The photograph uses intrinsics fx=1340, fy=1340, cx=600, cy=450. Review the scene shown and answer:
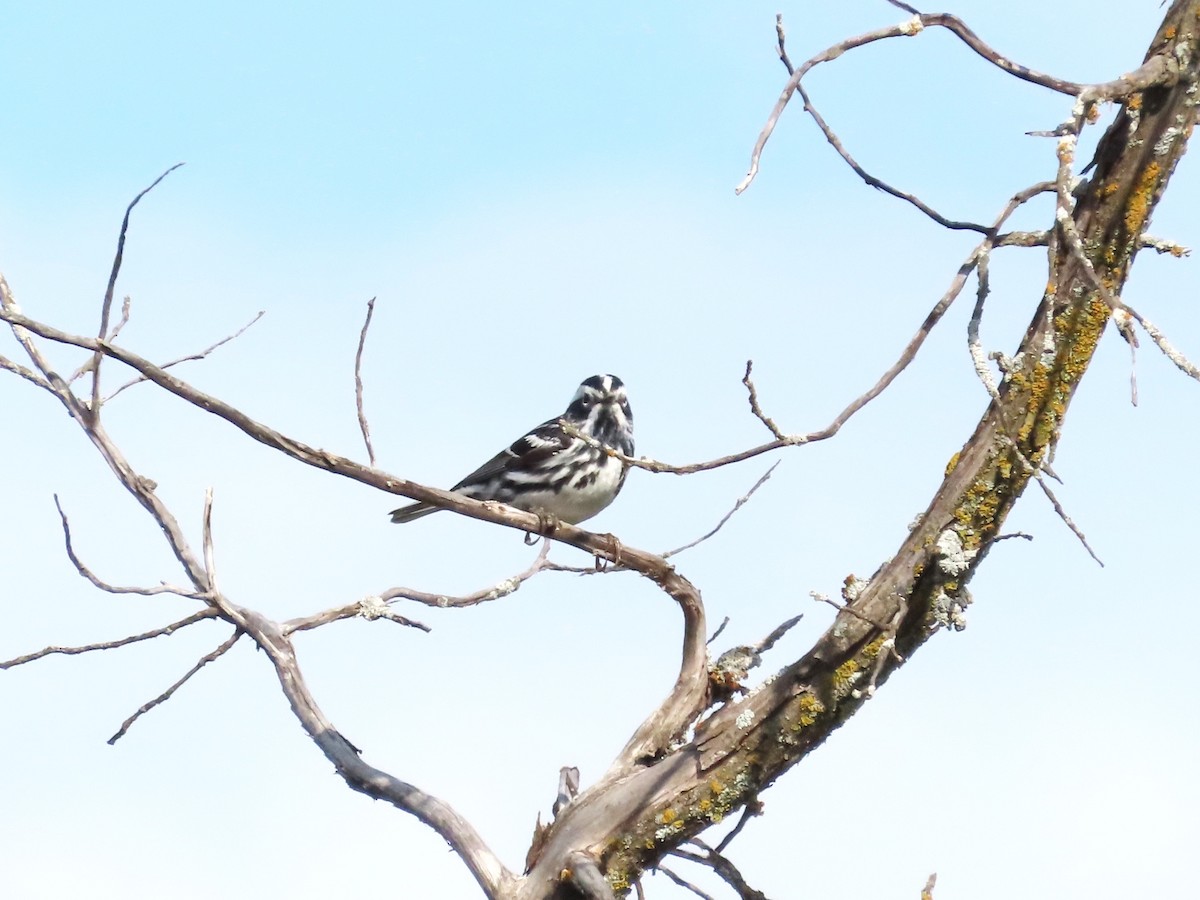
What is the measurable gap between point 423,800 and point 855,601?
6.11 feet

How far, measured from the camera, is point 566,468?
8.63m

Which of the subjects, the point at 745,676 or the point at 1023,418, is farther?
the point at 745,676

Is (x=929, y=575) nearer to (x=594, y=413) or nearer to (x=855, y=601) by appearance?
(x=855, y=601)

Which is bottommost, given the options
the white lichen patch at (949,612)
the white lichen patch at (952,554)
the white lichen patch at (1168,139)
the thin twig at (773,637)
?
the white lichen patch at (949,612)

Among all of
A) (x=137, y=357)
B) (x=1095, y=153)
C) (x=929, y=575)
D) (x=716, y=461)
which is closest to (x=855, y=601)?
(x=929, y=575)

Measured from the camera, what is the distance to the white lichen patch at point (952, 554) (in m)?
4.29

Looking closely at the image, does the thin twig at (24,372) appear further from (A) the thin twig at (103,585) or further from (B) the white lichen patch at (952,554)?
(B) the white lichen patch at (952,554)

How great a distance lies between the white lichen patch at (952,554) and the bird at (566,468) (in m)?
3.77

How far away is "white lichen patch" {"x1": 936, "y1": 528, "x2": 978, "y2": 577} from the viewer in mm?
4289

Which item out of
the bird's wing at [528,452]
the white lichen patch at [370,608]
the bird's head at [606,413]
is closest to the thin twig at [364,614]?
the white lichen patch at [370,608]

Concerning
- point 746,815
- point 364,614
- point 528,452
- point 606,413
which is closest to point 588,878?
point 746,815

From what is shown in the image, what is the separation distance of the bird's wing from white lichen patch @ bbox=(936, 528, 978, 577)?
4.59 m

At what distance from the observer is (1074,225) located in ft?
13.3

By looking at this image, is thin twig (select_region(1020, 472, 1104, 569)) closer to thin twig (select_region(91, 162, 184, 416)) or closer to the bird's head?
thin twig (select_region(91, 162, 184, 416))
